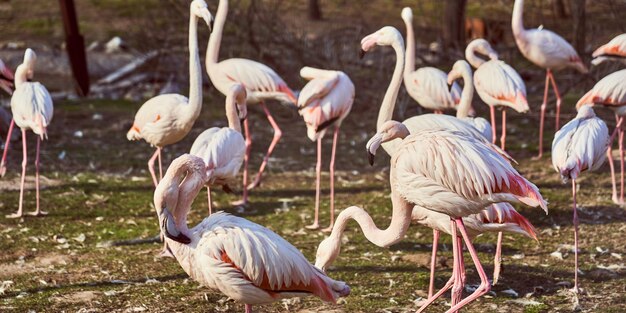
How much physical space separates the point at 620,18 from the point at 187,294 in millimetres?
6531

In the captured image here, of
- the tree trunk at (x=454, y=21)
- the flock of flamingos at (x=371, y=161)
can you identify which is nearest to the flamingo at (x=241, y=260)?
the flock of flamingos at (x=371, y=161)

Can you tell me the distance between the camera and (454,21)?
12.9 metres

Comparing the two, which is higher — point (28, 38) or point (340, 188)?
point (28, 38)

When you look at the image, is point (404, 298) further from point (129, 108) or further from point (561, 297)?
point (129, 108)

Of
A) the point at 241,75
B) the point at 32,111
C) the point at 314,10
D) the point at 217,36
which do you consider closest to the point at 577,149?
the point at 241,75

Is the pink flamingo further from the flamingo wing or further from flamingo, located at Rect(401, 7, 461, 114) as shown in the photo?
flamingo, located at Rect(401, 7, 461, 114)

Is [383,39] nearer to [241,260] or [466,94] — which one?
[466,94]

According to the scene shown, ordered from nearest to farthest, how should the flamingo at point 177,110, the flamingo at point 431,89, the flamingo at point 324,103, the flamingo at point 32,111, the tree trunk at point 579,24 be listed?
the flamingo at point 177,110 < the flamingo at point 32,111 < the flamingo at point 324,103 < the flamingo at point 431,89 < the tree trunk at point 579,24

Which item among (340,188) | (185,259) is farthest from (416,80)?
(185,259)

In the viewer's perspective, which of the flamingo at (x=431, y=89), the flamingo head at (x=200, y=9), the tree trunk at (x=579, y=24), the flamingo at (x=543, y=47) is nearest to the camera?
the flamingo head at (x=200, y=9)

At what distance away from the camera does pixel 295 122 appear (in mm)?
10836

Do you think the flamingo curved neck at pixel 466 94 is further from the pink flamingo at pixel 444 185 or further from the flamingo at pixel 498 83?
the pink flamingo at pixel 444 185

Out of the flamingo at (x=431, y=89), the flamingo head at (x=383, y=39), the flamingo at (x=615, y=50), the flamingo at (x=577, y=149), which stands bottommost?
the flamingo at (x=577, y=149)

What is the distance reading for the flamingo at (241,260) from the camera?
4.05 metres
